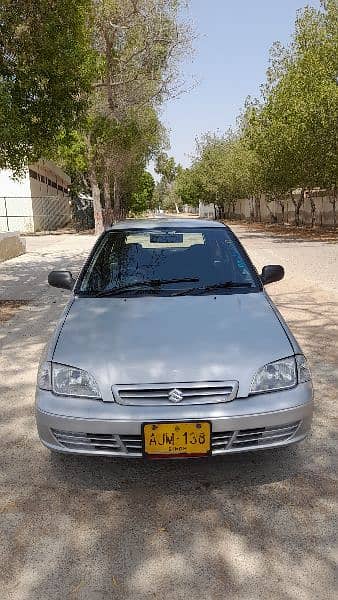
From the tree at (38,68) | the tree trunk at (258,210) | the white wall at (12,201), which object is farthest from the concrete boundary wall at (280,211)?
the tree at (38,68)

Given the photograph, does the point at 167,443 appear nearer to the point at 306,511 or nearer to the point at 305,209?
the point at 306,511

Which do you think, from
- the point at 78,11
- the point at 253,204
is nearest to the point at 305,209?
the point at 253,204

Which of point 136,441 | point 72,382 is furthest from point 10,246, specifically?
point 136,441

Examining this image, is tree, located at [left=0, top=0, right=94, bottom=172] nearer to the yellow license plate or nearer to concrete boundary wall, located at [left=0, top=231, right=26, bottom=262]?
the yellow license plate

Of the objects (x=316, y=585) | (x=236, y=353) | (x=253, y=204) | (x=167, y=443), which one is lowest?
(x=316, y=585)

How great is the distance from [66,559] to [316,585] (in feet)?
3.85

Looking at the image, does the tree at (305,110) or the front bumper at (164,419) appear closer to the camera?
the front bumper at (164,419)

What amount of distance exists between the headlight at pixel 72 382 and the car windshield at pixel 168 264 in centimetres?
99

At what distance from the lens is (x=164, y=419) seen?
2.58m

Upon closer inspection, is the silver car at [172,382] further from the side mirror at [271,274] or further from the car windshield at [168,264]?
the side mirror at [271,274]

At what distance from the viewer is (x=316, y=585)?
7.19ft

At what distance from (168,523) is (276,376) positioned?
3.27 feet

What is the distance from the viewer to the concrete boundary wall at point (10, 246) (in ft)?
53.1

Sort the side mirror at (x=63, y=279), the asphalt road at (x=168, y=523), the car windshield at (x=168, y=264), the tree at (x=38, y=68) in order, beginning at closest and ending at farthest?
the asphalt road at (x=168, y=523)
the car windshield at (x=168, y=264)
the side mirror at (x=63, y=279)
the tree at (x=38, y=68)
